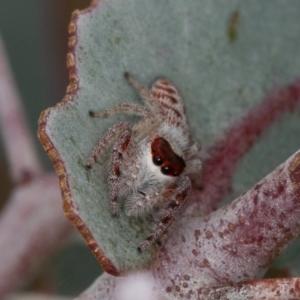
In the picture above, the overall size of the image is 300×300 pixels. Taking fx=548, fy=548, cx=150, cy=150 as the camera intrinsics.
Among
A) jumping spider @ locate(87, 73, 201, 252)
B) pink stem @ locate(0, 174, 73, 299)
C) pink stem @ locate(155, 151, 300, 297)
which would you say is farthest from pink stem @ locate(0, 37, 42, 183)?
pink stem @ locate(155, 151, 300, 297)

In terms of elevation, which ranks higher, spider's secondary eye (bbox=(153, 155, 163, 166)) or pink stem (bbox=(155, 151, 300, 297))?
spider's secondary eye (bbox=(153, 155, 163, 166))

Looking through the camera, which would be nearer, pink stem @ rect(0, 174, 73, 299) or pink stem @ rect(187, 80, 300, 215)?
pink stem @ rect(187, 80, 300, 215)

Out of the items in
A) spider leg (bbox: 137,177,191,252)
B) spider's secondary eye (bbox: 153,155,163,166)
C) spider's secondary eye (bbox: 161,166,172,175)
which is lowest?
spider leg (bbox: 137,177,191,252)

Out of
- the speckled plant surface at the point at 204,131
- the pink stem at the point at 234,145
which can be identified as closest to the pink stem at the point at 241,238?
the speckled plant surface at the point at 204,131

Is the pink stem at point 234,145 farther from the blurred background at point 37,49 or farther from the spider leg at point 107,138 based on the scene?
the blurred background at point 37,49

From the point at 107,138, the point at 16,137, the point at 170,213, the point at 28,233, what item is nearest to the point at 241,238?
the point at 170,213

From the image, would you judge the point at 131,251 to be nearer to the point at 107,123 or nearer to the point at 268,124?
the point at 107,123

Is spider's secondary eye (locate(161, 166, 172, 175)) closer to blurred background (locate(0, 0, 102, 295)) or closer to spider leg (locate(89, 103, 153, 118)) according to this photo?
spider leg (locate(89, 103, 153, 118))
